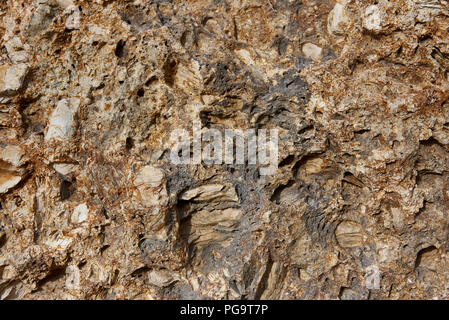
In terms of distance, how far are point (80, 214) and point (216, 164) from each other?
0.80 meters

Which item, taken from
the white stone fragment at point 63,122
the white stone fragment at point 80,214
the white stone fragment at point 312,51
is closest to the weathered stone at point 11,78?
the white stone fragment at point 63,122

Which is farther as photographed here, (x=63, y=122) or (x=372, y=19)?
(x=63, y=122)

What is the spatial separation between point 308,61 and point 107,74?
110 cm

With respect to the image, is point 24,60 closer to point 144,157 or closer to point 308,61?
point 144,157

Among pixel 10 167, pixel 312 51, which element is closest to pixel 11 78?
pixel 10 167

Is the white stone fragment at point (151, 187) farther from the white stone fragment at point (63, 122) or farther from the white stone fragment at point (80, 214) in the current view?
the white stone fragment at point (63, 122)

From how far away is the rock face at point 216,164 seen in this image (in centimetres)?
191

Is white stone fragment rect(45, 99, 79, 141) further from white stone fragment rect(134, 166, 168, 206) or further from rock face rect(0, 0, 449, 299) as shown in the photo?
white stone fragment rect(134, 166, 168, 206)

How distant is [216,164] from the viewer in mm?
1997

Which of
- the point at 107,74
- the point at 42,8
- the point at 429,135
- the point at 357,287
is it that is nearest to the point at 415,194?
the point at 429,135

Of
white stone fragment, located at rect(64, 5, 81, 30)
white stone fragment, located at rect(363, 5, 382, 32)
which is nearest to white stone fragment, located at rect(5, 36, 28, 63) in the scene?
white stone fragment, located at rect(64, 5, 81, 30)

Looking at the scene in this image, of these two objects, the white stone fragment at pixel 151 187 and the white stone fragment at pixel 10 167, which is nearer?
the white stone fragment at pixel 151 187

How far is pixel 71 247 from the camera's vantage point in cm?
200

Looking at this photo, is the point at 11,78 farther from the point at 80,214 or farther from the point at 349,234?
the point at 349,234
